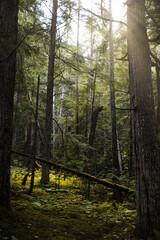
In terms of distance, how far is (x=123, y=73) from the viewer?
9.68 m

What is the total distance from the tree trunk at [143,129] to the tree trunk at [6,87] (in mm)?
2643

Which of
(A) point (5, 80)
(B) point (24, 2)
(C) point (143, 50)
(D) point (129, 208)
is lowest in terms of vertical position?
(D) point (129, 208)

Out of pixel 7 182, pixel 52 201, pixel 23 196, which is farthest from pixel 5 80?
pixel 52 201

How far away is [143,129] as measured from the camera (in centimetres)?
329

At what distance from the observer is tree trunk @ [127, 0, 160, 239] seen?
10.0ft

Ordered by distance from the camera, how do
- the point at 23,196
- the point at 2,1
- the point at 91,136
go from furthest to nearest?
1. the point at 91,136
2. the point at 23,196
3. the point at 2,1

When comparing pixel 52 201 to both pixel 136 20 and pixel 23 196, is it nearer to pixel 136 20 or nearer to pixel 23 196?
pixel 23 196

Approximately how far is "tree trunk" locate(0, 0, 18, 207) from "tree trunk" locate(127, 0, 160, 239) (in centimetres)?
264

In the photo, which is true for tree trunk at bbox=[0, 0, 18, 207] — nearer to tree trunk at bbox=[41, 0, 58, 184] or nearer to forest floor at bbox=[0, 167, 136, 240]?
forest floor at bbox=[0, 167, 136, 240]

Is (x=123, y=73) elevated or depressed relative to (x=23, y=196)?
elevated

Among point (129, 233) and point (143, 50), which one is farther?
point (143, 50)

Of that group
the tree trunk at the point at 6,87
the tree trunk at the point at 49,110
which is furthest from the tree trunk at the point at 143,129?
the tree trunk at the point at 49,110

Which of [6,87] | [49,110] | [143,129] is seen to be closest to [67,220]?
A: [143,129]

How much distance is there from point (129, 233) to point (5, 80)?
417 centimetres
